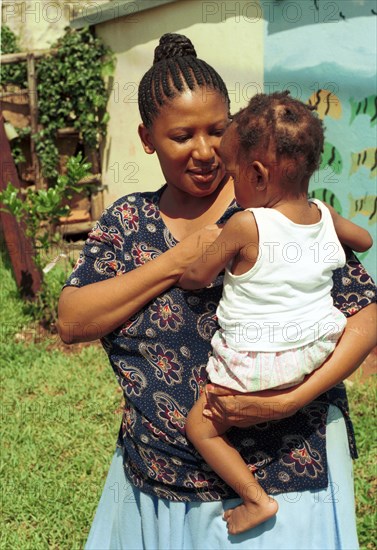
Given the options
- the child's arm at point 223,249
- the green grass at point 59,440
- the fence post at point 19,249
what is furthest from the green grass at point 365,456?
the fence post at point 19,249

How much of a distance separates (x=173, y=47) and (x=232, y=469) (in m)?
1.11

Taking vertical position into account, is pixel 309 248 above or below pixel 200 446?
above

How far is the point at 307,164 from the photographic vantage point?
5.47 ft

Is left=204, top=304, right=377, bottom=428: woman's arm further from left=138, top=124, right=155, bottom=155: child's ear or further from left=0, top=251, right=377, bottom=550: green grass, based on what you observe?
left=0, top=251, right=377, bottom=550: green grass

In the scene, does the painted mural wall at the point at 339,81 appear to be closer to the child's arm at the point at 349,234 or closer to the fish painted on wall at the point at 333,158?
the fish painted on wall at the point at 333,158

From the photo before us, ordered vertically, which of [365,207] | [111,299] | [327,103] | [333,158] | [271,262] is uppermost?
[271,262]

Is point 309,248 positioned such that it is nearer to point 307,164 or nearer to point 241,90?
point 307,164

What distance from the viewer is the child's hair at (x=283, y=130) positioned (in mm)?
1629

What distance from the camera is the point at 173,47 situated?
2.04 m

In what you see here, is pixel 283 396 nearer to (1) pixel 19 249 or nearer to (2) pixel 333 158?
(2) pixel 333 158

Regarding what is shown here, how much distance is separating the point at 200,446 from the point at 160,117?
2.69ft

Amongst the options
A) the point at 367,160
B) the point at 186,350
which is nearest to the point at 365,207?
the point at 367,160

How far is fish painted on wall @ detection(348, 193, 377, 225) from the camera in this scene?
4.79 m

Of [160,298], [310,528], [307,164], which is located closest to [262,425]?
[310,528]
